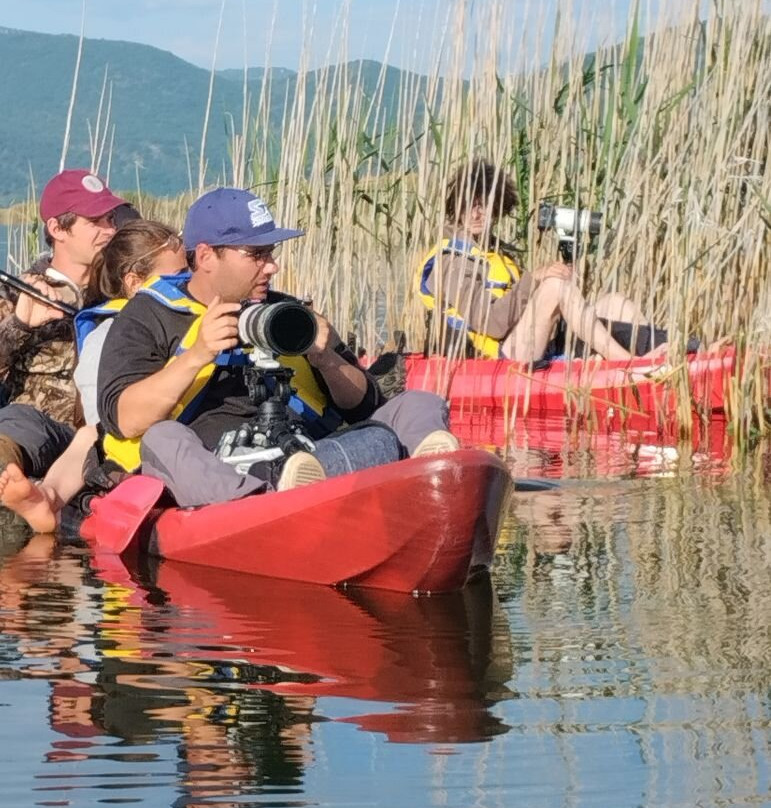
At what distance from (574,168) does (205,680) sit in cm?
409

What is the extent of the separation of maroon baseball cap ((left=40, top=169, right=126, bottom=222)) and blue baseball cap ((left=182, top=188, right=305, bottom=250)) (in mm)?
1068

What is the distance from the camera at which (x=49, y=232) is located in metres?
5.76

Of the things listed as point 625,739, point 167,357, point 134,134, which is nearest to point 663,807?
point 625,739

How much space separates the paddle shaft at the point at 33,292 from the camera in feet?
17.8

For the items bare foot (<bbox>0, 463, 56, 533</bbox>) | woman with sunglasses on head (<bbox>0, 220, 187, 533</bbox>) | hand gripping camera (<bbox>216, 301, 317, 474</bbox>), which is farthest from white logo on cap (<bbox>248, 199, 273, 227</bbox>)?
bare foot (<bbox>0, 463, 56, 533</bbox>)

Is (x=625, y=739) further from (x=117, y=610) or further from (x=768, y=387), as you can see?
(x=768, y=387)

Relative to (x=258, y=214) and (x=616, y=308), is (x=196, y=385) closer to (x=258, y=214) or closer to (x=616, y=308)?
(x=258, y=214)

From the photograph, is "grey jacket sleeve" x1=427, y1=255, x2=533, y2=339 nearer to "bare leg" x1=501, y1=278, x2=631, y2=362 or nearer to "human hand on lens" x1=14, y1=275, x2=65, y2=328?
"bare leg" x1=501, y1=278, x2=631, y2=362

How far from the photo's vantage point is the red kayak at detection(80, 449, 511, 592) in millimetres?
4180

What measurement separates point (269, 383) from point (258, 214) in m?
0.44

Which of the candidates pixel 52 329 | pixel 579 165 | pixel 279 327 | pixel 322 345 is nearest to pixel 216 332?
pixel 279 327

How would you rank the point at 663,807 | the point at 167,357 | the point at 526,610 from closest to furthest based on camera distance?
the point at 663,807, the point at 526,610, the point at 167,357

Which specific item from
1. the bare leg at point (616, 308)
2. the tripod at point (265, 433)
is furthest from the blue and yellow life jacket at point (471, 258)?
the tripod at point (265, 433)

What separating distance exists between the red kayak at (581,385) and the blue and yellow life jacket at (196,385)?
5.97 feet
